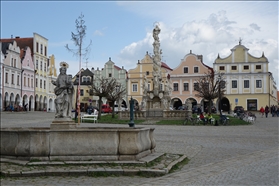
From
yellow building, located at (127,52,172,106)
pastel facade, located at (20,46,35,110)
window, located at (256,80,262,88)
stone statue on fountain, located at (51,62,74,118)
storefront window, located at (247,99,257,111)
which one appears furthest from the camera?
yellow building, located at (127,52,172,106)

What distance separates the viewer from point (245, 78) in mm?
70625

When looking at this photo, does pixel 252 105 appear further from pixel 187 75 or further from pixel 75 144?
pixel 75 144

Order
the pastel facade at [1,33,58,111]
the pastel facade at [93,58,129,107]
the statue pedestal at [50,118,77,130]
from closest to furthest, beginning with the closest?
the statue pedestal at [50,118,77,130], the pastel facade at [1,33,58,111], the pastel facade at [93,58,129,107]

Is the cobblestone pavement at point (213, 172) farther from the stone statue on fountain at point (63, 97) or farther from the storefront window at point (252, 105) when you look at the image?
the storefront window at point (252, 105)

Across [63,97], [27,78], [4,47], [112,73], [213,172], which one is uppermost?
[4,47]

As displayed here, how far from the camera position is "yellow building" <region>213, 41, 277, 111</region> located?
229 feet

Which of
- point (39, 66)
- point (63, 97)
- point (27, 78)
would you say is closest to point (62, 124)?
point (63, 97)

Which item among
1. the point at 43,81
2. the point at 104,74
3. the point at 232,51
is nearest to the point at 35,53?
the point at 43,81

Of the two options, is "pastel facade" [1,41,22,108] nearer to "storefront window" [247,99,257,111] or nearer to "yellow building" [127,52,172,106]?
"yellow building" [127,52,172,106]

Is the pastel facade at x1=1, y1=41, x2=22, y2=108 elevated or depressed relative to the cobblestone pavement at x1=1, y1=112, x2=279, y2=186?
elevated

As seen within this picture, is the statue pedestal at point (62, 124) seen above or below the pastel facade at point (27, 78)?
below

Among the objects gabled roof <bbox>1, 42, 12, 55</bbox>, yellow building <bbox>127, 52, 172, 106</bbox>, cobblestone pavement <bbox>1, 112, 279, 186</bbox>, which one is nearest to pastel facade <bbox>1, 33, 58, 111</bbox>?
gabled roof <bbox>1, 42, 12, 55</bbox>

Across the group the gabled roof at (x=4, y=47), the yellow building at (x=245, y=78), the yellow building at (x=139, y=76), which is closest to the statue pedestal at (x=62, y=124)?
the gabled roof at (x=4, y=47)

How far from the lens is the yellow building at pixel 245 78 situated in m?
69.9
